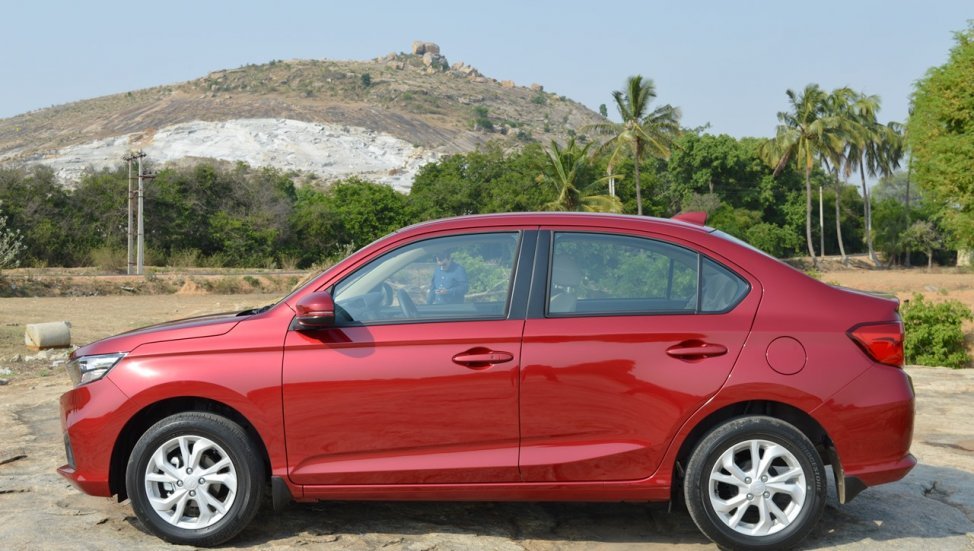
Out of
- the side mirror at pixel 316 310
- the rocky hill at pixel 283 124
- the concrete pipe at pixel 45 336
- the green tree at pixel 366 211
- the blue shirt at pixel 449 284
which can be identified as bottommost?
the concrete pipe at pixel 45 336

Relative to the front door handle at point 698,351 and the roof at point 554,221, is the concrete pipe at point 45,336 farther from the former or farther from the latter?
the front door handle at point 698,351

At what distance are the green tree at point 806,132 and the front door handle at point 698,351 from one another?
229 ft

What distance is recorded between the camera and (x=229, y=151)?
125 meters

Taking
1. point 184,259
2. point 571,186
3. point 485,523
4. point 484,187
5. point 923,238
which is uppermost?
point 484,187

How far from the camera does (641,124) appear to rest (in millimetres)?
59250

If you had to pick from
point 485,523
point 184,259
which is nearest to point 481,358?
point 485,523

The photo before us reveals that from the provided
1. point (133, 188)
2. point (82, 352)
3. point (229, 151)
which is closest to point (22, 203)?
point (133, 188)

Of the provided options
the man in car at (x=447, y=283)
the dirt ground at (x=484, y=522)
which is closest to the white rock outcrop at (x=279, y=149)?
the dirt ground at (x=484, y=522)

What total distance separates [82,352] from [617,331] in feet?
9.10

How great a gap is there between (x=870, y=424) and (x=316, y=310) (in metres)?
2.69

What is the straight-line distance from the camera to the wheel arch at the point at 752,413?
490 centimetres

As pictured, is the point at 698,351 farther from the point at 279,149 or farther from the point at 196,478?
the point at 279,149

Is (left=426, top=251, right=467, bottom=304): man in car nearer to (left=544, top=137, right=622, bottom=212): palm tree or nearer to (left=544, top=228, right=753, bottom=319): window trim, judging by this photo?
(left=544, top=228, right=753, bottom=319): window trim

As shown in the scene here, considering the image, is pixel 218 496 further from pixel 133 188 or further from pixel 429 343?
pixel 133 188
